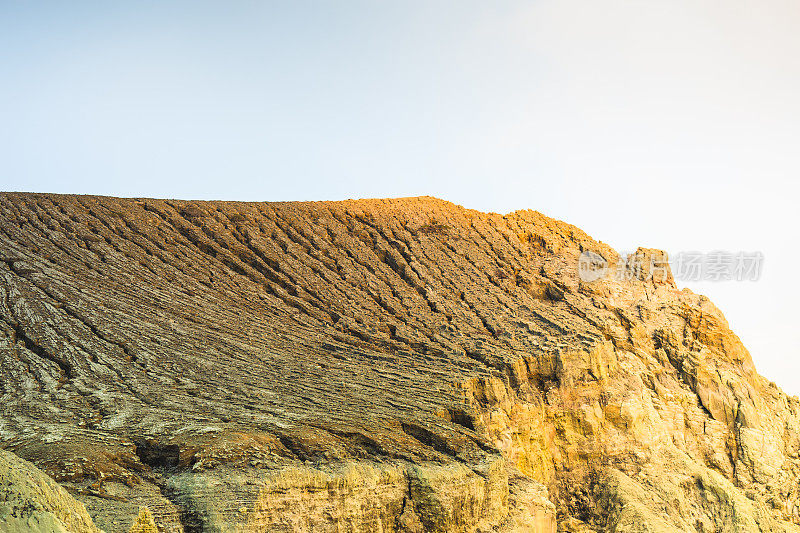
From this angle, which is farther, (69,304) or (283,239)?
(283,239)

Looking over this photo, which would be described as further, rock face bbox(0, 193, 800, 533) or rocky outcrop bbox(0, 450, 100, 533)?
rock face bbox(0, 193, 800, 533)

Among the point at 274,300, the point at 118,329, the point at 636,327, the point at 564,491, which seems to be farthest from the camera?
the point at 636,327

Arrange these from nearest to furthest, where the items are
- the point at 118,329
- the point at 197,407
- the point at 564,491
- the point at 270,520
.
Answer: the point at 270,520 < the point at 197,407 < the point at 118,329 < the point at 564,491

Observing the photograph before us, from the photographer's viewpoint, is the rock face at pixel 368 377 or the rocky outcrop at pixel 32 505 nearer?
the rocky outcrop at pixel 32 505

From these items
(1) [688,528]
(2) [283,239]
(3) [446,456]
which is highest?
(2) [283,239]

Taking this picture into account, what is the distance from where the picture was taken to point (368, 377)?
1938 cm

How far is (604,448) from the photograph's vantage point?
21.7m

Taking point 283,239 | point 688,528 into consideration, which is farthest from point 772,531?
point 283,239

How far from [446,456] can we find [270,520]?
15.1 ft

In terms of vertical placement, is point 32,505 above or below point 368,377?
below

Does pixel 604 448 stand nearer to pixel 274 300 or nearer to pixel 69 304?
pixel 274 300

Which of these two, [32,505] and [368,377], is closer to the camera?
[32,505]

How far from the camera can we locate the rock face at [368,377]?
1293cm

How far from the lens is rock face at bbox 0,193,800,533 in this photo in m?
12.9
